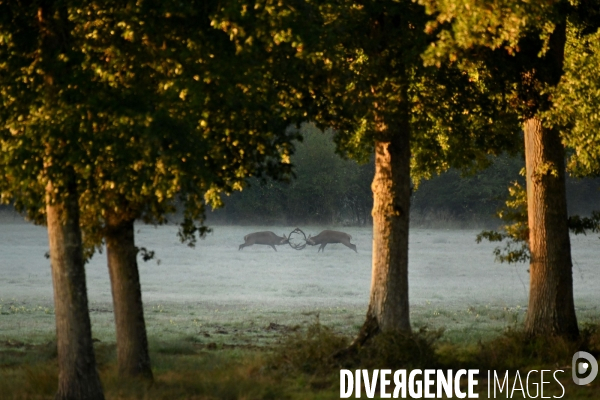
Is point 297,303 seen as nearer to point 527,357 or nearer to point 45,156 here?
point 527,357

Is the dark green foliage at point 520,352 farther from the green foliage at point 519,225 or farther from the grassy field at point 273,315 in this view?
the green foliage at point 519,225

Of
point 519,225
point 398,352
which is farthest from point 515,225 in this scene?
point 398,352

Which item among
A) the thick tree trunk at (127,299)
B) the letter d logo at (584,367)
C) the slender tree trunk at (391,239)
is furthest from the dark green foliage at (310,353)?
the letter d logo at (584,367)

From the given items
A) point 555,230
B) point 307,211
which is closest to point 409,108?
point 555,230

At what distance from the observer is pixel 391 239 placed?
18578 mm

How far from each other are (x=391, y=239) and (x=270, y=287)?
25710mm

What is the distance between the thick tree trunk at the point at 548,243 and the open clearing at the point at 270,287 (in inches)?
165

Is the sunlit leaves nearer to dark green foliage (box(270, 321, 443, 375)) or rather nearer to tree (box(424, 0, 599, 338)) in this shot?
dark green foliage (box(270, 321, 443, 375))

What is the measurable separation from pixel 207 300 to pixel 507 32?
26.5m

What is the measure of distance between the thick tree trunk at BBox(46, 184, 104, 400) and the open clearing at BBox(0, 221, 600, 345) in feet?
34.7

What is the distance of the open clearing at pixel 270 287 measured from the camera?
2811cm

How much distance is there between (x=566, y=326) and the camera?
1978cm

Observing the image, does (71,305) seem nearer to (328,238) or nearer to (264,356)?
(264,356)

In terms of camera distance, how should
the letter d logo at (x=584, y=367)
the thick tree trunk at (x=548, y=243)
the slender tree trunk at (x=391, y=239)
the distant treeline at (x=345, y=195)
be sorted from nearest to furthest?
the letter d logo at (x=584, y=367) → the slender tree trunk at (x=391, y=239) → the thick tree trunk at (x=548, y=243) → the distant treeline at (x=345, y=195)
